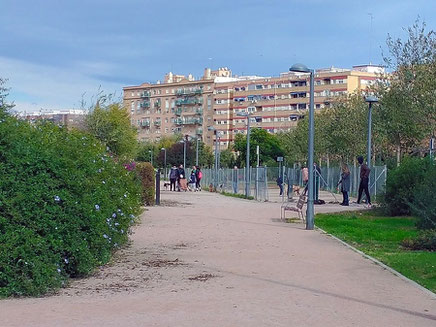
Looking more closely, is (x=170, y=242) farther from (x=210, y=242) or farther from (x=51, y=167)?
(x=51, y=167)

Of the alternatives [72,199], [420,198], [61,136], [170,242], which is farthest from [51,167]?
[420,198]

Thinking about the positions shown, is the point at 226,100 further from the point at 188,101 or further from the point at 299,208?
the point at 299,208

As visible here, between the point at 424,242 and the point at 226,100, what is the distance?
108253 mm

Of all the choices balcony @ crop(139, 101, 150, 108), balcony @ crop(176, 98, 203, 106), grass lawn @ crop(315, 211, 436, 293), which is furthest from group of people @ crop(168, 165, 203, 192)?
balcony @ crop(139, 101, 150, 108)

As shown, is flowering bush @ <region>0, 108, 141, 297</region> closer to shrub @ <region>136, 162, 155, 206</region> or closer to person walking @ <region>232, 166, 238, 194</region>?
shrub @ <region>136, 162, 155, 206</region>

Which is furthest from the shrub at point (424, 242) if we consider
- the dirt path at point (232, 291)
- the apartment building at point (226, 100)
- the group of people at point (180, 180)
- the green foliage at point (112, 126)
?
the apartment building at point (226, 100)

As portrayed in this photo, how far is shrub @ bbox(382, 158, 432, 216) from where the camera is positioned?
2302 cm

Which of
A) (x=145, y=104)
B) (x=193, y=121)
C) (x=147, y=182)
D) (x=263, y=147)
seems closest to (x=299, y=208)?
(x=147, y=182)

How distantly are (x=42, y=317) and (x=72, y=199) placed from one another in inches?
98.2

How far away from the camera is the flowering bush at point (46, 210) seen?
9250 millimetres

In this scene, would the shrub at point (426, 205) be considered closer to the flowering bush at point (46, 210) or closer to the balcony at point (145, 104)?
the flowering bush at point (46, 210)

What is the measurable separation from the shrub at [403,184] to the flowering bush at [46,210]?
552 inches

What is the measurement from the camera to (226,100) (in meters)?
123

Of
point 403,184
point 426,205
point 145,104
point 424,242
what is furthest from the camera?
point 145,104
